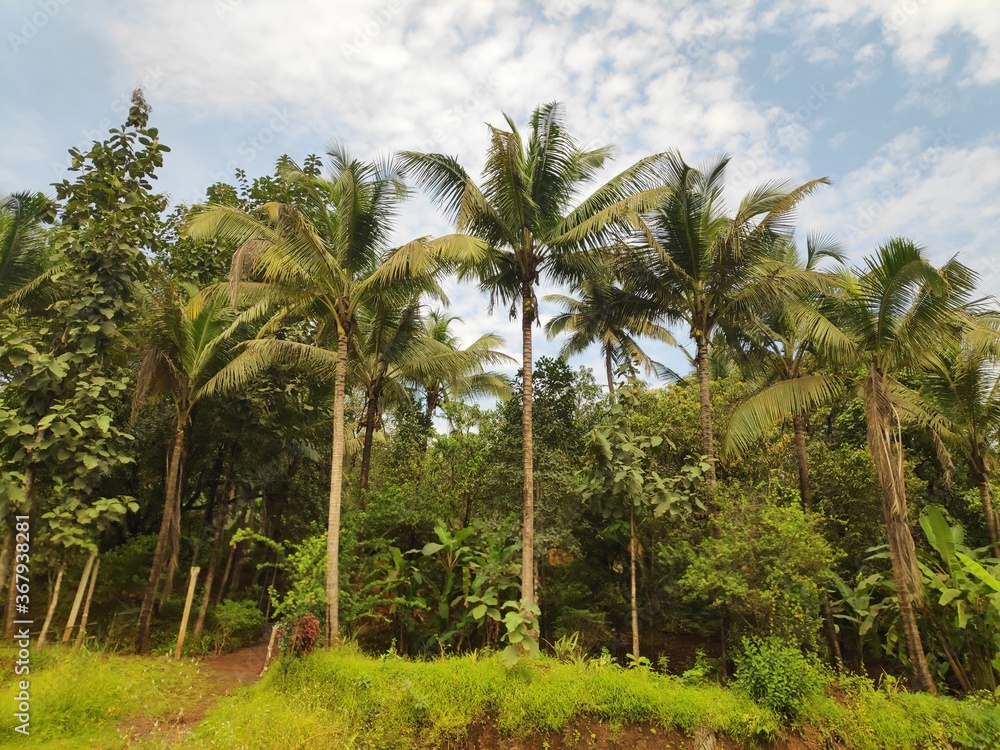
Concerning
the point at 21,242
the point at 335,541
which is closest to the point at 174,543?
the point at 335,541

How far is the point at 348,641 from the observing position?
395 inches

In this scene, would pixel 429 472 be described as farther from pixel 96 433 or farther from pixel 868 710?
pixel 868 710

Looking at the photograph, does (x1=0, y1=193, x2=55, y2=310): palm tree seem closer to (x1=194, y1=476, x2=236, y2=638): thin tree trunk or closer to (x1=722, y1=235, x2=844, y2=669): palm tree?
(x1=194, y1=476, x2=236, y2=638): thin tree trunk

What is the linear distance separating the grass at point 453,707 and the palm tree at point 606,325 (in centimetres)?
748

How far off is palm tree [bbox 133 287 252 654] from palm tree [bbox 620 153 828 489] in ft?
28.5

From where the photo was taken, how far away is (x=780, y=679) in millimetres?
8219

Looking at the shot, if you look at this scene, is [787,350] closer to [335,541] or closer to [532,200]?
[532,200]

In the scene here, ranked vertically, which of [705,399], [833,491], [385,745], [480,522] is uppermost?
[705,399]

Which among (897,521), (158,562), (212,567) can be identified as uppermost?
(897,521)

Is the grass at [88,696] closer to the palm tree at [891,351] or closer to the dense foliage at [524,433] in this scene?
the dense foliage at [524,433]

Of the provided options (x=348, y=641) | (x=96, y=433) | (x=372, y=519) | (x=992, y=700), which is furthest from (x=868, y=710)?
(x=96, y=433)

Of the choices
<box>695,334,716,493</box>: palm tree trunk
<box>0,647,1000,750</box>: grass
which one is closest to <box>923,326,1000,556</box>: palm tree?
<box>695,334,716,493</box>: palm tree trunk

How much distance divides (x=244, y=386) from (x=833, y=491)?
13.8 meters

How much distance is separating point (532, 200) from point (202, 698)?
10.3 m
